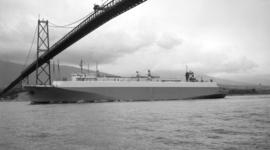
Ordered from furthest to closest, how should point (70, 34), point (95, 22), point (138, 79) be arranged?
point (138, 79) < point (70, 34) < point (95, 22)

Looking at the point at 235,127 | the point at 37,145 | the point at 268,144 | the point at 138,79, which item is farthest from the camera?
the point at 138,79

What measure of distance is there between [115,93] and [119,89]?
692mm

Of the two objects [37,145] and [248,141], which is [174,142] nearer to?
[248,141]

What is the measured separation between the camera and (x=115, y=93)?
1481 inches

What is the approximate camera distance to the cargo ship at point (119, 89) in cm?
3397

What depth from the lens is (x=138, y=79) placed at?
1641 inches

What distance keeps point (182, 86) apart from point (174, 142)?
1429 inches

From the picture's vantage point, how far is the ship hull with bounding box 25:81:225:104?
111 ft

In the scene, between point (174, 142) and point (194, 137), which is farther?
point (194, 137)

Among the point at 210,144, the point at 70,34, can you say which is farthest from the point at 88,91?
the point at 210,144

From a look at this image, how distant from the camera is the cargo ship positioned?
33969 millimetres

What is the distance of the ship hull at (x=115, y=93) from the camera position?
33781 mm

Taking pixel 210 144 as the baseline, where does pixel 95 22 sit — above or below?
above

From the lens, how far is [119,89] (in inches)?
1490
